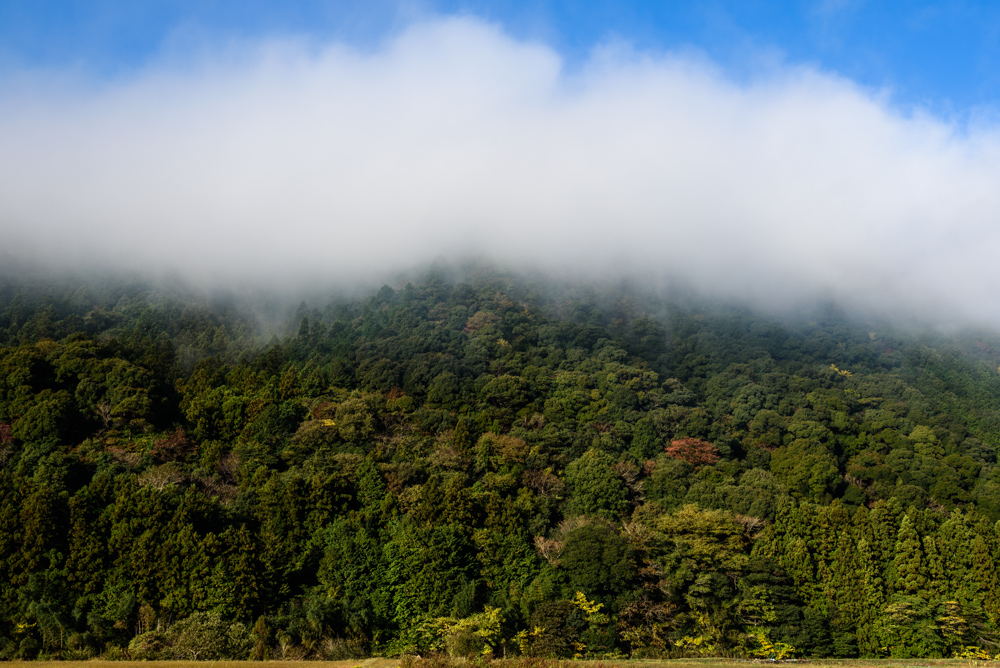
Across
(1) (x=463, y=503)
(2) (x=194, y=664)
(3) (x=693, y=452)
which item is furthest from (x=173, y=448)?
(3) (x=693, y=452)

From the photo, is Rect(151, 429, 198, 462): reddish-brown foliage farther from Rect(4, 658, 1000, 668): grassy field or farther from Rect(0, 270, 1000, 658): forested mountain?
Rect(4, 658, 1000, 668): grassy field

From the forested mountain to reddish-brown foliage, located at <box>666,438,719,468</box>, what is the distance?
257 millimetres

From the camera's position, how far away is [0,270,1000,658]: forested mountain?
35344 millimetres

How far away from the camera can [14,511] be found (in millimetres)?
36688

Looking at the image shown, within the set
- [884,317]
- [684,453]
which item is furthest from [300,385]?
[884,317]

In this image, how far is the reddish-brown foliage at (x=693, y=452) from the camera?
2296 inches

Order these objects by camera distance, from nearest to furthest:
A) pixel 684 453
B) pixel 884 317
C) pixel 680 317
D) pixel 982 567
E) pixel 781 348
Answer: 1. pixel 982 567
2. pixel 684 453
3. pixel 781 348
4. pixel 680 317
5. pixel 884 317

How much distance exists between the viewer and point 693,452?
193 ft

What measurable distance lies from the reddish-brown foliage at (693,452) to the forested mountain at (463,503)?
26 cm

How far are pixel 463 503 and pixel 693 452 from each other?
927 inches

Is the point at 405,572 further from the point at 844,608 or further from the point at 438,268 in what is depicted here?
the point at 438,268

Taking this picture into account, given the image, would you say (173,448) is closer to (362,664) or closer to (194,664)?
(194,664)

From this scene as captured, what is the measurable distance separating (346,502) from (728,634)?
23383 millimetres

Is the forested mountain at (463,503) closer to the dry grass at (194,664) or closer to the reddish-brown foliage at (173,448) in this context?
the reddish-brown foliage at (173,448)
